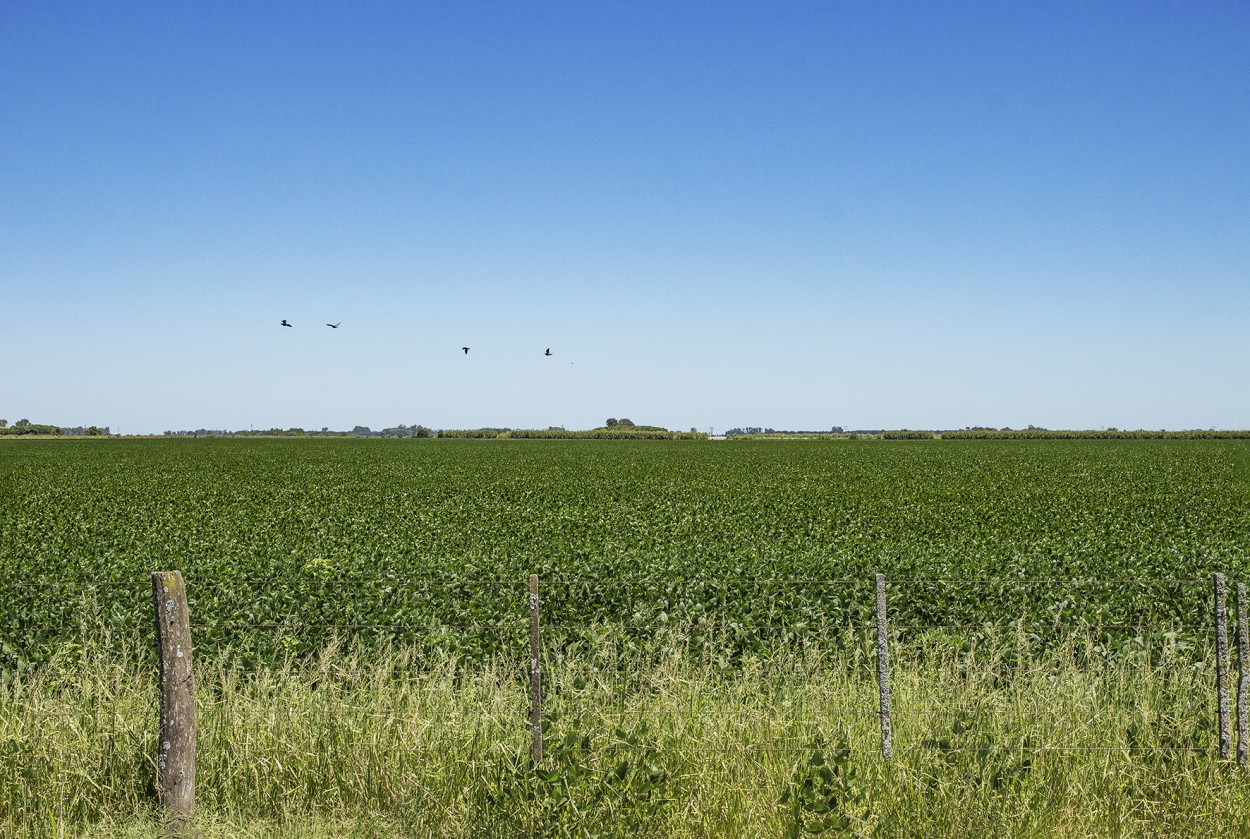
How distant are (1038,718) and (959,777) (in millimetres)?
1075

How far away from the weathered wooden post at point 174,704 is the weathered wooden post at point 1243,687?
692 cm

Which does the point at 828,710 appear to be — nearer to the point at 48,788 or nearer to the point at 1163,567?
the point at 48,788

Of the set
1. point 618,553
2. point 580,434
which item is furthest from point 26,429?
point 618,553

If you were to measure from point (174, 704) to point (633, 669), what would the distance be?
4.87 meters

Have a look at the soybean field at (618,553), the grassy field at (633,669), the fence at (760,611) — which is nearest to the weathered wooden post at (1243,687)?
the grassy field at (633,669)

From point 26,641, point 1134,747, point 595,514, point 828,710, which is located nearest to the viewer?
point 1134,747

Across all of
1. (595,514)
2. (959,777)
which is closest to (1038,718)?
(959,777)

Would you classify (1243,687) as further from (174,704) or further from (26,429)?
(26,429)

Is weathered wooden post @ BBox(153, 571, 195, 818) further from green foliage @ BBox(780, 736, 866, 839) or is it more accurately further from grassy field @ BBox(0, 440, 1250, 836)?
green foliage @ BBox(780, 736, 866, 839)

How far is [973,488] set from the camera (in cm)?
3550

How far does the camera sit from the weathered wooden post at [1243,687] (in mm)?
5691

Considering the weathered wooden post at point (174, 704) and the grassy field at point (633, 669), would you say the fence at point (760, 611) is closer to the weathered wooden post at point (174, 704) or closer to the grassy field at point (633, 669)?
the grassy field at point (633, 669)

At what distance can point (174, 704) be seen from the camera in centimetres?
534

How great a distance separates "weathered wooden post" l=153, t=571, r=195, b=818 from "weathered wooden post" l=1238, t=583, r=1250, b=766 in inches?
273
